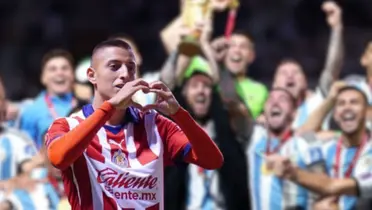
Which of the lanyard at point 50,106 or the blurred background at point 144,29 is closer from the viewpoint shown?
the lanyard at point 50,106

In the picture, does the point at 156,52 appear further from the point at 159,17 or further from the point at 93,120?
the point at 93,120

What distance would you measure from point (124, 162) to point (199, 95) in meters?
3.14

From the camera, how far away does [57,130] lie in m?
5.89

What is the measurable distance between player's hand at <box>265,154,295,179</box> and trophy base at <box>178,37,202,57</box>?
42.5 inches

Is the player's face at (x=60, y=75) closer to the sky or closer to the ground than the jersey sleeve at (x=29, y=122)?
closer to the sky

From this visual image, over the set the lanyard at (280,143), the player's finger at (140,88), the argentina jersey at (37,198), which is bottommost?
the argentina jersey at (37,198)

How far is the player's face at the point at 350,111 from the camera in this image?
906cm

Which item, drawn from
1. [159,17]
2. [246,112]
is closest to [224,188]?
[246,112]

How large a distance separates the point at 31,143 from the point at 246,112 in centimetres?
148

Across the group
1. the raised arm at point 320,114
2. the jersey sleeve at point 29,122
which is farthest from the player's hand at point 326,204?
the jersey sleeve at point 29,122

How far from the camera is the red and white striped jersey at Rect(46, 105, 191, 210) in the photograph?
5.95m

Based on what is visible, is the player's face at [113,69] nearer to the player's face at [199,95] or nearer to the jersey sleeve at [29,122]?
the player's face at [199,95]

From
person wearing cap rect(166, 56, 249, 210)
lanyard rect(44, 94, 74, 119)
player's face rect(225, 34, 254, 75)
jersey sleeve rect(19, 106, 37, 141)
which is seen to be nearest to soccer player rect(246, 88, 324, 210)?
person wearing cap rect(166, 56, 249, 210)

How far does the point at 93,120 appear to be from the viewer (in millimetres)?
5664
